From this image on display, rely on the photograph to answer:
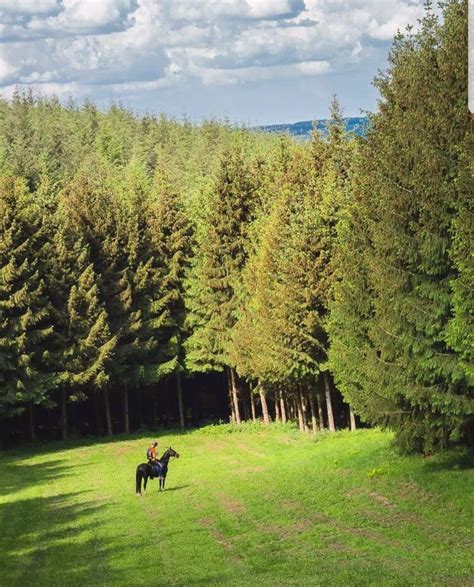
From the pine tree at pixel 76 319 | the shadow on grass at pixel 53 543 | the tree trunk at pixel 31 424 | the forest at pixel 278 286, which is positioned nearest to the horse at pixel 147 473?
the shadow on grass at pixel 53 543

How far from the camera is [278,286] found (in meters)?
43.0

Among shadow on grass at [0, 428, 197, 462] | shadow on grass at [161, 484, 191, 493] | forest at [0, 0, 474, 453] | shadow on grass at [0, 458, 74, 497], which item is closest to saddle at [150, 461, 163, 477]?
shadow on grass at [161, 484, 191, 493]

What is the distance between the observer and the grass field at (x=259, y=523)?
18.8 metres

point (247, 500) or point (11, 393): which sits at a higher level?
point (11, 393)

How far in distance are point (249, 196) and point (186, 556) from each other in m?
37.1

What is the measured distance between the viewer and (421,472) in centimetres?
2759

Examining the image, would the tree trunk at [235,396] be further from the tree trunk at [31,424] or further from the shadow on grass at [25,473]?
the shadow on grass at [25,473]

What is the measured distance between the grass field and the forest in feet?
7.91

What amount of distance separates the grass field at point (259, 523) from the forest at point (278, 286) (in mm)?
2412

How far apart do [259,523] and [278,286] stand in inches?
766

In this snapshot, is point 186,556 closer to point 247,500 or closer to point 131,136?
point 247,500

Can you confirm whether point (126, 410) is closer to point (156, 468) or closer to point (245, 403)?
point (245, 403)

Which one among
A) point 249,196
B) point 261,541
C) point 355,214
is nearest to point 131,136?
point 249,196

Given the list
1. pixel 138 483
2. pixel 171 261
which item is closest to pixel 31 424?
pixel 171 261
